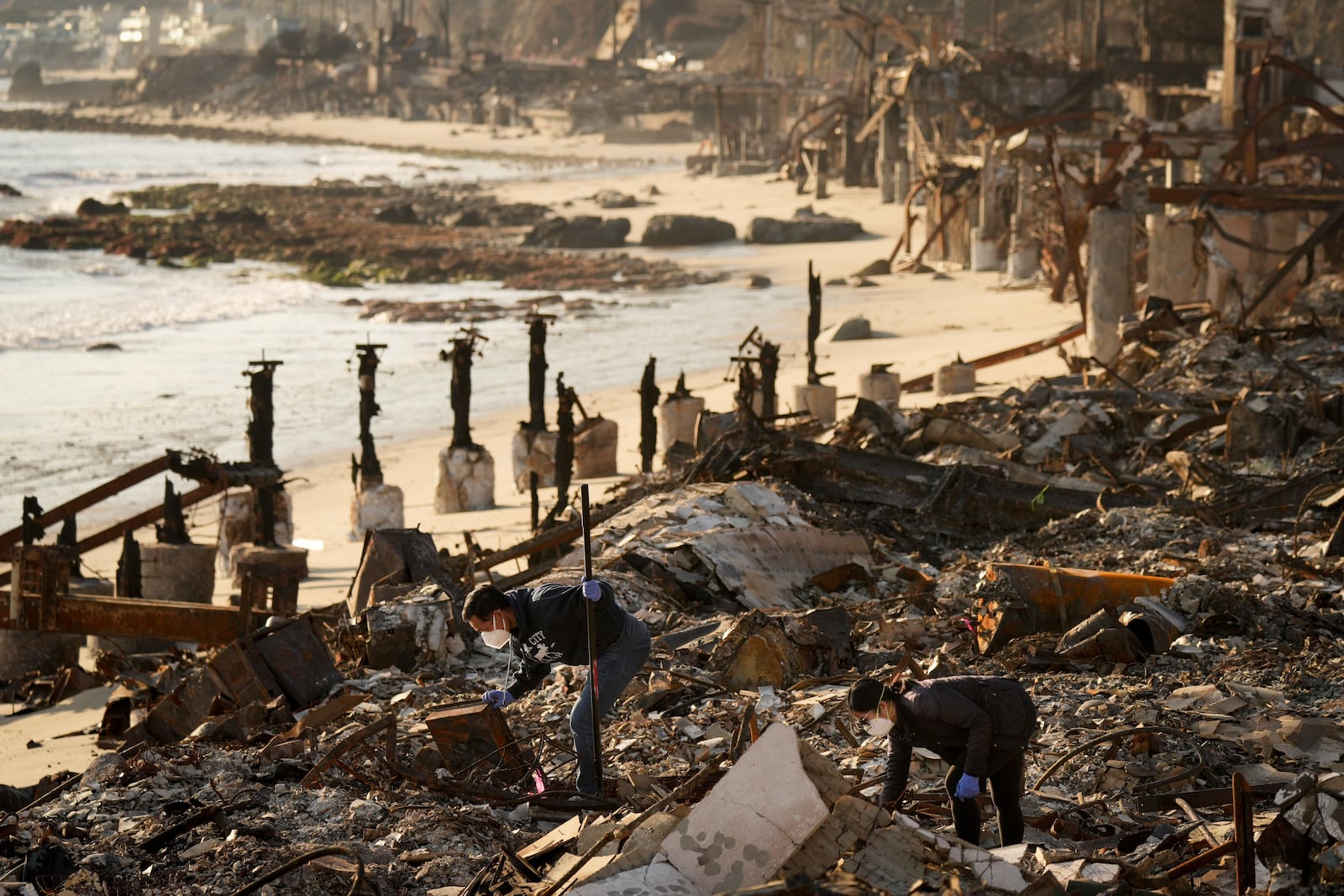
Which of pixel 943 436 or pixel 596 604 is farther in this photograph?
pixel 943 436

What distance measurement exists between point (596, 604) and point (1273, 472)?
302 inches

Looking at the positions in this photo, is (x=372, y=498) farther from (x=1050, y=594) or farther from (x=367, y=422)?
(x=1050, y=594)

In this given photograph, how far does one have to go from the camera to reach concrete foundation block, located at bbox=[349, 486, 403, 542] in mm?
14883

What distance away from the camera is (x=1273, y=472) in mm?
12719

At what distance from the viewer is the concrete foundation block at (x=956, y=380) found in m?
18.3

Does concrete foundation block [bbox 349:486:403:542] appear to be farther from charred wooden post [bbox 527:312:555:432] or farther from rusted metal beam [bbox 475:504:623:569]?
rusted metal beam [bbox 475:504:623:569]

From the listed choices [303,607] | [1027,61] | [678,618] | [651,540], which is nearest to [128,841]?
[678,618]

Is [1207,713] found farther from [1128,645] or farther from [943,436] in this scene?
[943,436]

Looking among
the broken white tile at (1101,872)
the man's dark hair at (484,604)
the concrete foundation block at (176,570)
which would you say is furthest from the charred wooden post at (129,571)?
the broken white tile at (1101,872)

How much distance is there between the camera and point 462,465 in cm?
1588

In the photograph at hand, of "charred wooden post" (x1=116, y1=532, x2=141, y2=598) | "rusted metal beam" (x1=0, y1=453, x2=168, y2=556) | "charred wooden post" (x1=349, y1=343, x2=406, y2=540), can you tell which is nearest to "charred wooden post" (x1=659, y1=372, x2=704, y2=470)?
"charred wooden post" (x1=349, y1=343, x2=406, y2=540)

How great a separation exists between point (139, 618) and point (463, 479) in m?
5.43

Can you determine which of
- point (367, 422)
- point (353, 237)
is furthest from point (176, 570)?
point (353, 237)

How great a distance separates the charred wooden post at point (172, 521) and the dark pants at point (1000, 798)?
28.0 ft
